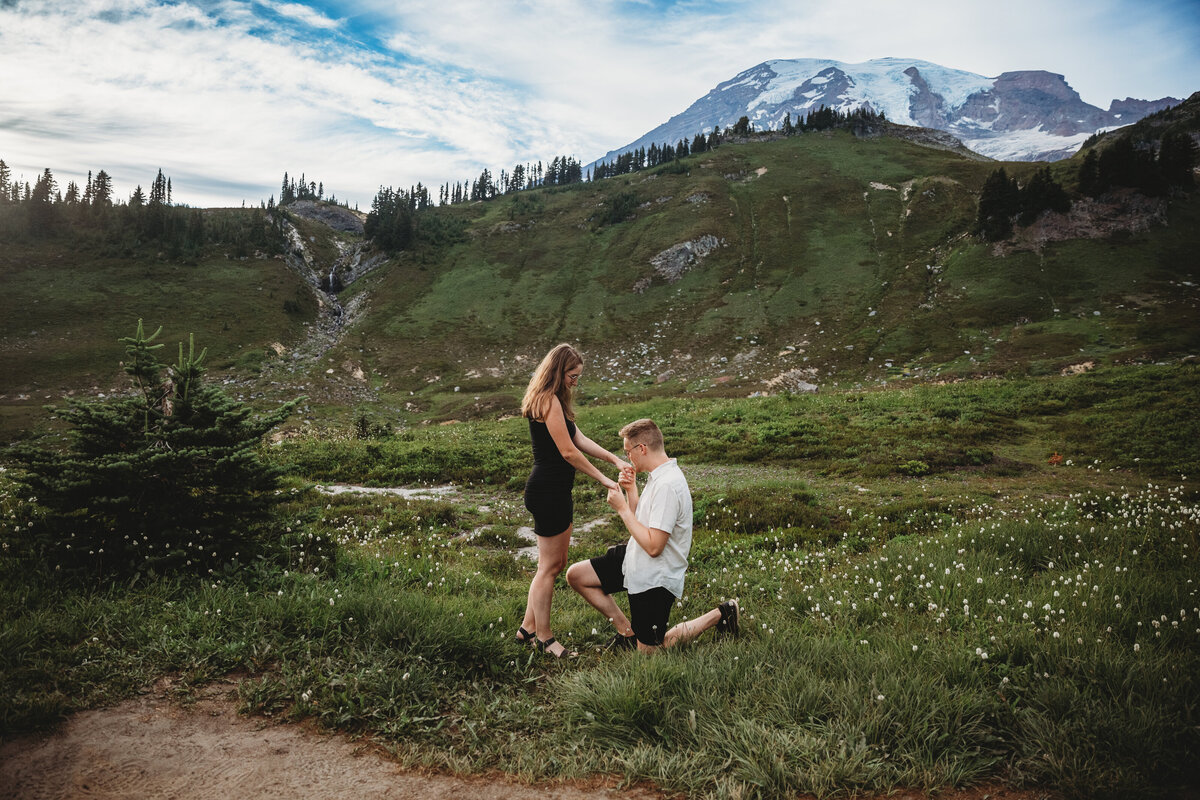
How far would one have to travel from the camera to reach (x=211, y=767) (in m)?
4.04

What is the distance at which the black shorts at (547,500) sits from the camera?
6.14 m

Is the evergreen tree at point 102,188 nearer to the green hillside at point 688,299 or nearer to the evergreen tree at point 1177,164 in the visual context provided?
the green hillside at point 688,299

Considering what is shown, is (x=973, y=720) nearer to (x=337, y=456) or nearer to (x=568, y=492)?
(x=568, y=492)

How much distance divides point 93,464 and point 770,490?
1250 centimetres

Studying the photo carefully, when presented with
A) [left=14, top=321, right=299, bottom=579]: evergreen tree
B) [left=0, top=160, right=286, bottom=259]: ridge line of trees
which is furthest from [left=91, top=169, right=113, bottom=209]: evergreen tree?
[left=14, top=321, right=299, bottom=579]: evergreen tree

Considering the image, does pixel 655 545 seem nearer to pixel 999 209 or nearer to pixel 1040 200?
pixel 999 209

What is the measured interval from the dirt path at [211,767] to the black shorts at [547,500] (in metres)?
2.58

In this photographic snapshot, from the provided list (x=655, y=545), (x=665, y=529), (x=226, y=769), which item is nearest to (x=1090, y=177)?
(x=665, y=529)

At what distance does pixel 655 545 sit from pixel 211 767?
13.1 ft

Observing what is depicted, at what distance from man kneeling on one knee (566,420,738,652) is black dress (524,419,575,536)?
696mm

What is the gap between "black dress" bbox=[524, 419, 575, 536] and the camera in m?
6.14

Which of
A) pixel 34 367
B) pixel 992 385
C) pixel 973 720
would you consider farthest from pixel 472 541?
pixel 34 367

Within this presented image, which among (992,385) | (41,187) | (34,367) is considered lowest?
(34,367)

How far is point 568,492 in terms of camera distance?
623 cm
